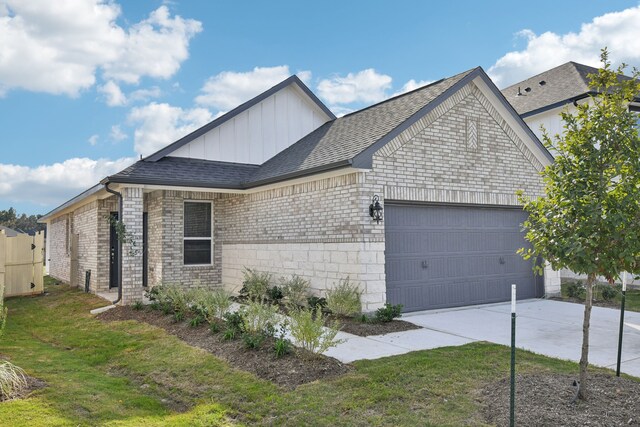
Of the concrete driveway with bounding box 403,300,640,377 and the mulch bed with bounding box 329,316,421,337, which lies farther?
the mulch bed with bounding box 329,316,421,337

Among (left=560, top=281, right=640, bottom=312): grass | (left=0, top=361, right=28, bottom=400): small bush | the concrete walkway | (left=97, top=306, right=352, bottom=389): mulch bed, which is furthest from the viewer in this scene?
(left=560, top=281, right=640, bottom=312): grass

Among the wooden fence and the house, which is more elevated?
the house

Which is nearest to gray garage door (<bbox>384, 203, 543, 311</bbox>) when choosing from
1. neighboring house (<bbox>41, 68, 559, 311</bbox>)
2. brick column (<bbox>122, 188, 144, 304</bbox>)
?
neighboring house (<bbox>41, 68, 559, 311</bbox>)

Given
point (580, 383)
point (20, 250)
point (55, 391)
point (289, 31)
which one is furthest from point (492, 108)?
point (20, 250)

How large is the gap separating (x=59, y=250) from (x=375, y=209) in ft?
57.1

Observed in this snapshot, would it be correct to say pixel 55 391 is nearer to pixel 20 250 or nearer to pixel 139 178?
pixel 139 178

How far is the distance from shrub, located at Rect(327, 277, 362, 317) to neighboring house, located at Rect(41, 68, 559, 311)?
17 cm

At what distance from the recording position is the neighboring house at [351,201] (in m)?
10.1

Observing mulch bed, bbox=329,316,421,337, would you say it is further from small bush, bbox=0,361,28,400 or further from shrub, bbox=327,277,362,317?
small bush, bbox=0,361,28,400

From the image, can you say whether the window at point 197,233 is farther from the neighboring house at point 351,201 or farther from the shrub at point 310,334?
the shrub at point 310,334

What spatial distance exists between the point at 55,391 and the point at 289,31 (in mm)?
10146

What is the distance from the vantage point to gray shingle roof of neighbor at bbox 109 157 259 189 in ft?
37.3

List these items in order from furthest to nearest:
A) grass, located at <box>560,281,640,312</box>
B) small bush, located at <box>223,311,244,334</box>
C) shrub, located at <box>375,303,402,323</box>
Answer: grass, located at <box>560,281,640,312</box>
shrub, located at <box>375,303,402,323</box>
small bush, located at <box>223,311,244,334</box>

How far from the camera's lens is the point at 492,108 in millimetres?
11820
